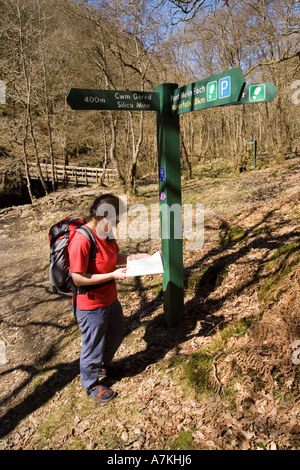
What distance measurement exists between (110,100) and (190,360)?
8.91 ft

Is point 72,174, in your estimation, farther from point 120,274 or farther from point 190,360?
point 120,274

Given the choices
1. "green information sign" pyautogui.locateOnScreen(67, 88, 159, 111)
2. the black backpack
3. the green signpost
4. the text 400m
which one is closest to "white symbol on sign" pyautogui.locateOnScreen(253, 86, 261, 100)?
the green signpost

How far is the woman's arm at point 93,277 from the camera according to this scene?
2715 mm

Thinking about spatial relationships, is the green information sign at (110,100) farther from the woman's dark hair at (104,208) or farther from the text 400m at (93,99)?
the woman's dark hair at (104,208)

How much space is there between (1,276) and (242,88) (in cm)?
666

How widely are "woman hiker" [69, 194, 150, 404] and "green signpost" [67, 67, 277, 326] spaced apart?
2.63 ft

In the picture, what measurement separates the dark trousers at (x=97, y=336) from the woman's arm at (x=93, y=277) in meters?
0.30

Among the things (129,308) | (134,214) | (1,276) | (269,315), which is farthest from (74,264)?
(134,214)

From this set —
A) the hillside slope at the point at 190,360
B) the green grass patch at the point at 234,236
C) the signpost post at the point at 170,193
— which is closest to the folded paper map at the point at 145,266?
the signpost post at the point at 170,193

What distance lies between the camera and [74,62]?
16.8 m

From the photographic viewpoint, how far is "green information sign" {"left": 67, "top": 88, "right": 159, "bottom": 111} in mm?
3139

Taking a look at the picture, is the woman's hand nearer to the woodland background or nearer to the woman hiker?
the woman hiker

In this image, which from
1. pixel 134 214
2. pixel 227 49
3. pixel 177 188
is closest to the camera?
pixel 177 188
